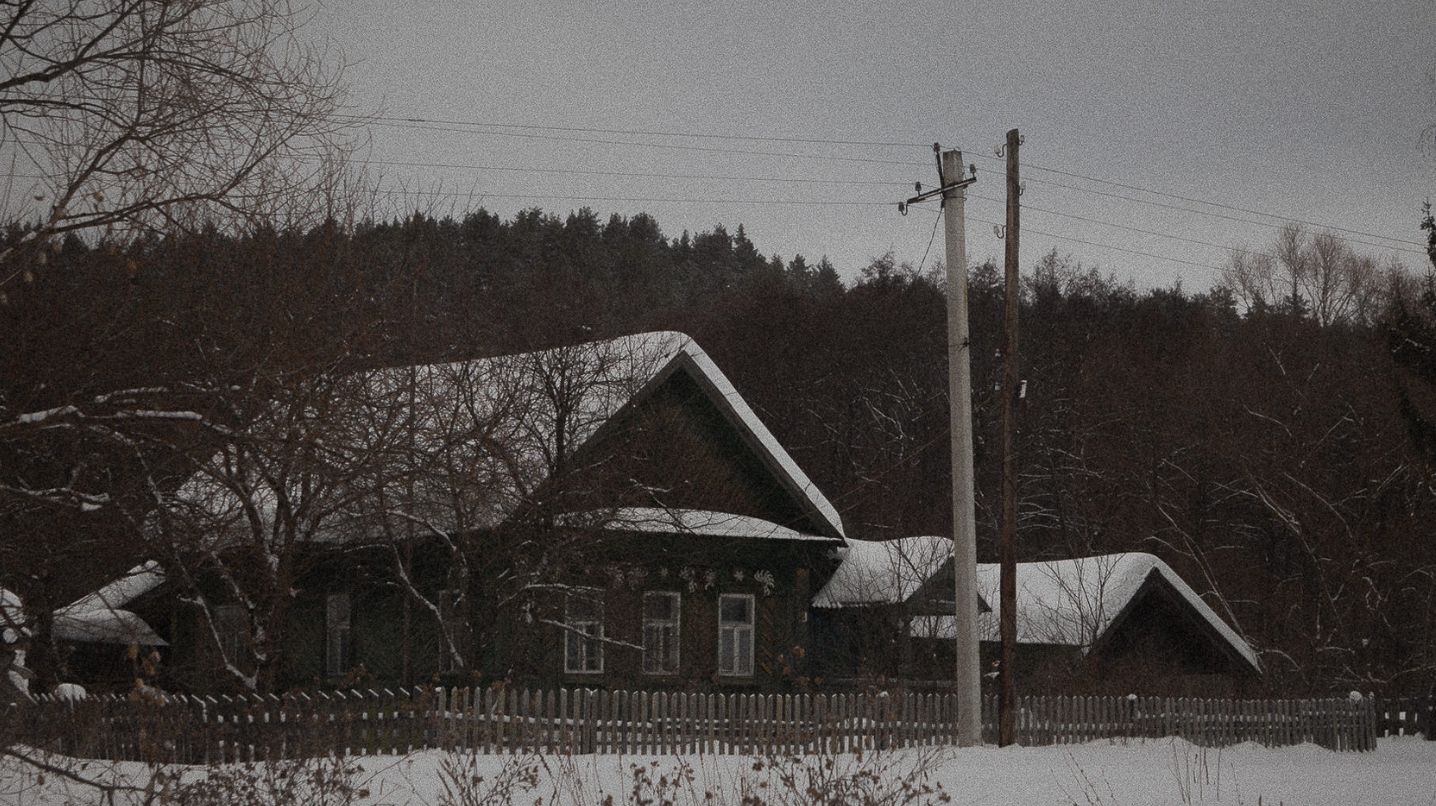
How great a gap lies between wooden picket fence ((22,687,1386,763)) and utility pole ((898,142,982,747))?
3.50 feet

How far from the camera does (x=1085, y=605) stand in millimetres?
26688

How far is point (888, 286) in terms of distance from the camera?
5125 centimetres

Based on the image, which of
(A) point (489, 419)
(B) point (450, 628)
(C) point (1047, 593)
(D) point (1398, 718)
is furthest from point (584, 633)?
(D) point (1398, 718)

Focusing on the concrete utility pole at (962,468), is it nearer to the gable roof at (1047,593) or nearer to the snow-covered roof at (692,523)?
the snow-covered roof at (692,523)

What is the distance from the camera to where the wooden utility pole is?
1778 centimetres

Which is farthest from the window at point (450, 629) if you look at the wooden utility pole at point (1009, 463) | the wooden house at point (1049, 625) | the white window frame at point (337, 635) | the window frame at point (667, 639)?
the wooden utility pole at point (1009, 463)

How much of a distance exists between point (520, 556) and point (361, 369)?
411cm

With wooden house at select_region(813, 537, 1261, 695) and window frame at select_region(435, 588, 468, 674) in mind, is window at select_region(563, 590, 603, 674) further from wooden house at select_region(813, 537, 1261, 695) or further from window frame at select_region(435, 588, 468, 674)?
wooden house at select_region(813, 537, 1261, 695)

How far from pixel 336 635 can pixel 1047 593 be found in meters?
14.2

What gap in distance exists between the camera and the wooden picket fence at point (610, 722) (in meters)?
13.5

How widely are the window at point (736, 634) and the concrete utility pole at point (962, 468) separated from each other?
7897 mm

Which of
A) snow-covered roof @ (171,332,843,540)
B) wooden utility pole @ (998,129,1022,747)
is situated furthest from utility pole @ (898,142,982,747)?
snow-covered roof @ (171,332,843,540)

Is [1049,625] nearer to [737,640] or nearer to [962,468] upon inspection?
[737,640]

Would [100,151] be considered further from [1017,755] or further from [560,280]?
[560,280]
